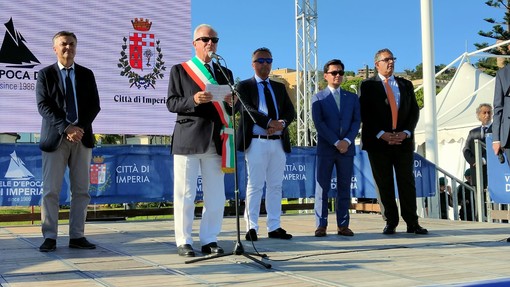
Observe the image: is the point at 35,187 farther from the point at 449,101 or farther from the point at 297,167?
the point at 449,101

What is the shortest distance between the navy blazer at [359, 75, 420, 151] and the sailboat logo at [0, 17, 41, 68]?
6.85 metres

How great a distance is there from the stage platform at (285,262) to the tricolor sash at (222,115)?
752 mm

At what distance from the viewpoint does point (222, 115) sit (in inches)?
191

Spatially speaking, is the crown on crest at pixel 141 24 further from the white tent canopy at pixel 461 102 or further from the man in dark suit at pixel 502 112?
the man in dark suit at pixel 502 112

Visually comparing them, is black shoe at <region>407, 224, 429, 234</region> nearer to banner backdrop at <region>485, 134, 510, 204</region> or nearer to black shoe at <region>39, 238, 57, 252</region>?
banner backdrop at <region>485, 134, 510, 204</region>

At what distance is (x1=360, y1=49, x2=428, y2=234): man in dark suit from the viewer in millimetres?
6410

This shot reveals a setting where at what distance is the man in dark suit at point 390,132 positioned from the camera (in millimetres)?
6410

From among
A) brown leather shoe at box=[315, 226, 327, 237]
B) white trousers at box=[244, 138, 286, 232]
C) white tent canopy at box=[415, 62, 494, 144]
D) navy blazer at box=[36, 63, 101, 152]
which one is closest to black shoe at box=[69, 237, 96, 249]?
navy blazer at box=[36, 63, 101, 152]

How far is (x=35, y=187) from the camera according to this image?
8.43 metres

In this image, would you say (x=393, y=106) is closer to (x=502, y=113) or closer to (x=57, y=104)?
(x=502, y=113)

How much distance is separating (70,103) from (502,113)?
3.90 m

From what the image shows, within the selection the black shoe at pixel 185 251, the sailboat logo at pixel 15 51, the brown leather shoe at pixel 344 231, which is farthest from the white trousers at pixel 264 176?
the sailboat logo at pixel 15 51

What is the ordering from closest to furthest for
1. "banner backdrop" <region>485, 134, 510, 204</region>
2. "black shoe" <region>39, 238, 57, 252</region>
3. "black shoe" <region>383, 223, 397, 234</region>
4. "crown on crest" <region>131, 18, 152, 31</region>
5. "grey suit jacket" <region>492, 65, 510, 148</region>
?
1. "black shoe" <region>39, 238, 57, 252</region>
2. "grey suit jacket" <region>492, 65, 510, 148</region>
3. "black shoe" <region>383, 223, 397, 234</region>
4. "banner backdrop" <region>485, 134, 510, 204</region>
5. "crown on crest" <region>131, 18, 152, 31</region>

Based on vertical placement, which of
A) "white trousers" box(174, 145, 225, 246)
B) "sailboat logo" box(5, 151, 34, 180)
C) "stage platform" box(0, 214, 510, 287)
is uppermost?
"sailboat logo" box(5, 151, 34, 180)
